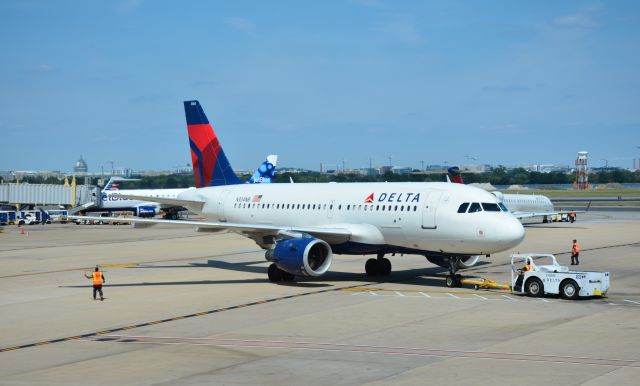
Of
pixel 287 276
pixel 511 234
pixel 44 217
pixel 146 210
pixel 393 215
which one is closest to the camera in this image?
pixel 511 234

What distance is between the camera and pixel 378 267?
41.2m

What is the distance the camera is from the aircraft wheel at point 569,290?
32750mm

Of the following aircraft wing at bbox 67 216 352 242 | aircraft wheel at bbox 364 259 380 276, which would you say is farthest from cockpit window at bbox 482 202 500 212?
aircraft wheel at bbox 364 259 380 276

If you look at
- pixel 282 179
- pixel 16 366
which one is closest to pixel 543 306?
pixel 16 366

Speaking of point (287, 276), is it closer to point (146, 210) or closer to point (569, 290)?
point (569, 290)

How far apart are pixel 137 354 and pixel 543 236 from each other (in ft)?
193

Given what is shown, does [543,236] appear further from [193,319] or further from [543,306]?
[193,319]

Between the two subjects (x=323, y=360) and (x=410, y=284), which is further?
(x=410, y=284)

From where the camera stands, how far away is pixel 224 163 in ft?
165

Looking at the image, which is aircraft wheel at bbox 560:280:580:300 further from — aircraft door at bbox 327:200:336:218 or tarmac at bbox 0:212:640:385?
aircraft door at bbox 327:200:336:218

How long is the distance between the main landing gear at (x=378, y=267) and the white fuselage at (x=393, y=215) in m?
2.13

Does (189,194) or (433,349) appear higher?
(189,194)

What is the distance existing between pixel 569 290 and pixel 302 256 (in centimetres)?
1127

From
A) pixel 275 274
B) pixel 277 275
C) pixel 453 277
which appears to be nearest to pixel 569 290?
pixel 453 277
